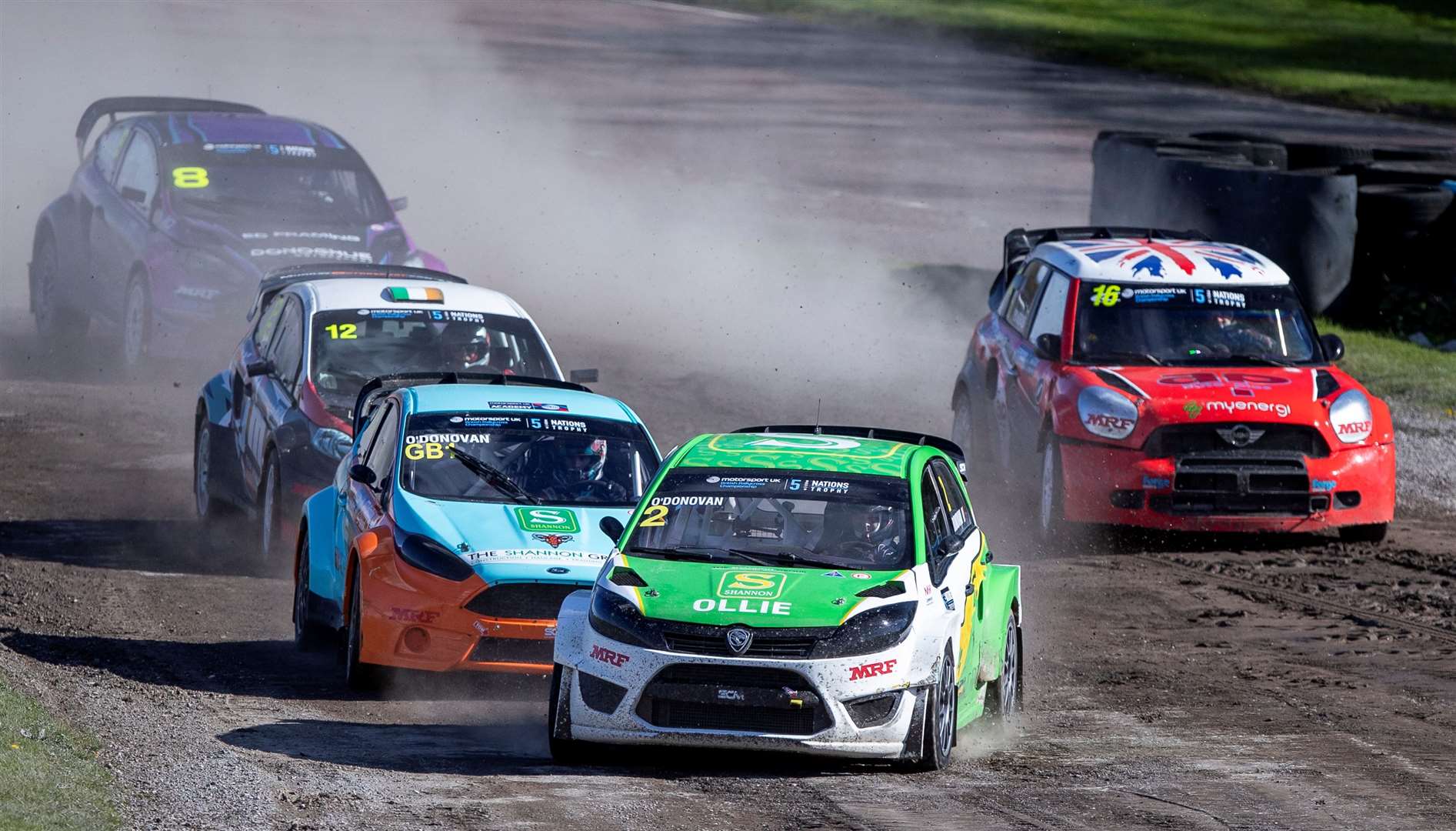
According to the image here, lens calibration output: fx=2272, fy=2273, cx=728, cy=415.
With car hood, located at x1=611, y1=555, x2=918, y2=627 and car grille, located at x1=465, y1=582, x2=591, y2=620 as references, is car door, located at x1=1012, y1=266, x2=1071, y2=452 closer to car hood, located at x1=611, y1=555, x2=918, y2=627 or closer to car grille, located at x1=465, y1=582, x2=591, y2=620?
car grille, located at x1=465, y1=582, x2=591, y2=620

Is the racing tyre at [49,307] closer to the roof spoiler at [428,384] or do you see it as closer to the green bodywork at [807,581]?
the roof spoiler at [428,384]

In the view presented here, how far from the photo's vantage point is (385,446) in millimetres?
11508

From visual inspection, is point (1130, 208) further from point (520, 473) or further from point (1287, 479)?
point (520, 473)

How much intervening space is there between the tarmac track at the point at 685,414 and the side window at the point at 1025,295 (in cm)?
119

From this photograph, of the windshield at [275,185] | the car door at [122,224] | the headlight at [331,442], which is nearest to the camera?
the headlight at [331,442]

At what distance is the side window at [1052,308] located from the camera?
15.2 meters

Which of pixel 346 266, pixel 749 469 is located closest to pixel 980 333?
pixel 346 266

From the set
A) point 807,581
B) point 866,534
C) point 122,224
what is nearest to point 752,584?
point 807,581

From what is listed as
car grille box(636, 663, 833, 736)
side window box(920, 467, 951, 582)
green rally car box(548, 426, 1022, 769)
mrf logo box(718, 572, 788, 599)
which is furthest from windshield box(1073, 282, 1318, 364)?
car grille box(636, 663, 833, 736)

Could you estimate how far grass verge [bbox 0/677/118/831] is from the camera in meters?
7.46

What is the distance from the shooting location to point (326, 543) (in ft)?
37.0

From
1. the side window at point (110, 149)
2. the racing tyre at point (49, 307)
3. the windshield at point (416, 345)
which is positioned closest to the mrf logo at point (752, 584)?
the windshield at point (416, 345)

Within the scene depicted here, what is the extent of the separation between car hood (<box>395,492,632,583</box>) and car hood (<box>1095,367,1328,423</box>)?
4.70 meters

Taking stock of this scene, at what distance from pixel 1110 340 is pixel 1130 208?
23.2 feet
